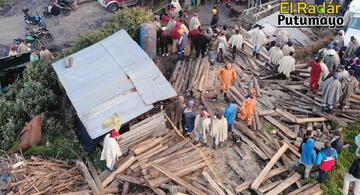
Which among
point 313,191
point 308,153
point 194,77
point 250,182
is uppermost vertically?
point 194,77

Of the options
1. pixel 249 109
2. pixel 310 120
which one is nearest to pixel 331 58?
pixel 310 120

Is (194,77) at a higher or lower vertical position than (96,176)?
higher

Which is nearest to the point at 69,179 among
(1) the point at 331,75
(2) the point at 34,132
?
(2) the point at 34,132

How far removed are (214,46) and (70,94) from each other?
252 inches

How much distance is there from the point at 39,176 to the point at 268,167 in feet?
22.5

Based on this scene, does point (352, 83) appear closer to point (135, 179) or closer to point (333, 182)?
point (333, 182)

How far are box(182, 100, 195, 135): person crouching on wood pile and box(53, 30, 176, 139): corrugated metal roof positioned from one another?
84 centimetres

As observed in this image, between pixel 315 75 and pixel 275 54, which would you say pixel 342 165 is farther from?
pixel 275 54

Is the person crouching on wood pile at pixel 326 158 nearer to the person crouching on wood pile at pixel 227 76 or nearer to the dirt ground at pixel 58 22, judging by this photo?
the person crouching on wood pile at pixel 227 76

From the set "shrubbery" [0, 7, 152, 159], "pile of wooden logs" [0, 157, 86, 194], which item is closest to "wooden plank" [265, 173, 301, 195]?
"pile of wooden logs" [0, 157, 86, 194]

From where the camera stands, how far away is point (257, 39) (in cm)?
2042

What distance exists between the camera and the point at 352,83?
17.6 metres

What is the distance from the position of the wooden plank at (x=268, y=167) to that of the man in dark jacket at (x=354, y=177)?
213 centimetres

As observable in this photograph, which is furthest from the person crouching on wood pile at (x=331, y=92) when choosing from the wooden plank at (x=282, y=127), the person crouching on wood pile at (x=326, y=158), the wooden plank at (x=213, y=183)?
→ the wooden plank at (x=213, y=183)
